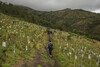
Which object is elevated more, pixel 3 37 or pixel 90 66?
pixel 3 37

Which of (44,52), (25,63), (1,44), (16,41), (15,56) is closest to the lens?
(25,63)

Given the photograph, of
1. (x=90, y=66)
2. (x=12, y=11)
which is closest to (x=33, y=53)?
(x=90, y=66)

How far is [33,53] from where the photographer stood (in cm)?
3650

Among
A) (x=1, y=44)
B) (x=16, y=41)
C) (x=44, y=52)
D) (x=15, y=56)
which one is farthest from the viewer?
(x=16, y=41)

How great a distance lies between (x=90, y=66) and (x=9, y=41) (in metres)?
11.8

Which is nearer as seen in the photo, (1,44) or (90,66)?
(1,44)

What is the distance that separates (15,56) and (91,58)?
14.8m

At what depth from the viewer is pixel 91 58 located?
43.5 meters

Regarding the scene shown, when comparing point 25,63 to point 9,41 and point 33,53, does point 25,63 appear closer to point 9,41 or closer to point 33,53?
point 33,53

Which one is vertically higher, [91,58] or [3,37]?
[3,37]

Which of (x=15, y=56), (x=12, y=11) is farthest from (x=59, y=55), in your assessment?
(x=12, y=11)

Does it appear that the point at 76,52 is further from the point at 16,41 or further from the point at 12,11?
the point at 12,11

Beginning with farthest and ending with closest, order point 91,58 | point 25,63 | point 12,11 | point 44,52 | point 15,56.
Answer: point 12,11, point 91,58, point 44,52, point 15,56, point 25,63

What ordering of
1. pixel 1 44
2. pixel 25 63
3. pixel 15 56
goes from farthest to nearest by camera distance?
pixel 1 44 < pixel 15 56 < pixel 25 63
